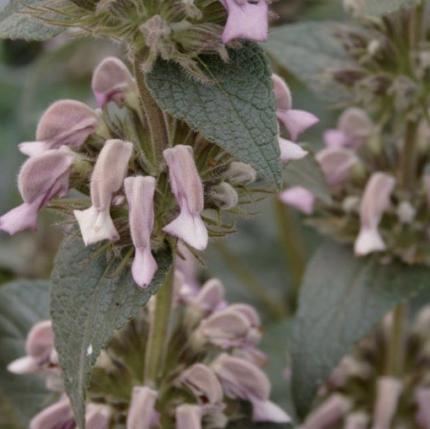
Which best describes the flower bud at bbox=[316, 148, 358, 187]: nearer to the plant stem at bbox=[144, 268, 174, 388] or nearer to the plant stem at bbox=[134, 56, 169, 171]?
the plant stem at bbox=[144, 268, 174, 388]

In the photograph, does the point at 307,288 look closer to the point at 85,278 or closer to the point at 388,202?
the point at 388,202

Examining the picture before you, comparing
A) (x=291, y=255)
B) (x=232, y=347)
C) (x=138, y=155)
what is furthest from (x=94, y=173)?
(x=291, y=255)

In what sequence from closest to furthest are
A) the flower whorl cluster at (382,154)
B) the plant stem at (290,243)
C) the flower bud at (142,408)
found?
the flower bud at (142,408) < the flower whorl cluster at (382,154) < the plant stem at (290,243)

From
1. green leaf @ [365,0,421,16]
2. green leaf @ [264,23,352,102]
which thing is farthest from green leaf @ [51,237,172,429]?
green leaf @ [264,23,352,102]

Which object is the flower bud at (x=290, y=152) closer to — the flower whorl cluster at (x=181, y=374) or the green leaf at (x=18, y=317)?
the flower whorl cluster at (x=181, y=374)

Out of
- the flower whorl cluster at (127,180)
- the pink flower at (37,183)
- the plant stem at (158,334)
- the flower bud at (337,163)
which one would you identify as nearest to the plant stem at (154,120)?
the flower whorl cluster at (127,180)

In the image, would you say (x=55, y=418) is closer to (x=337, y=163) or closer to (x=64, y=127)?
(x=64, y=127)
